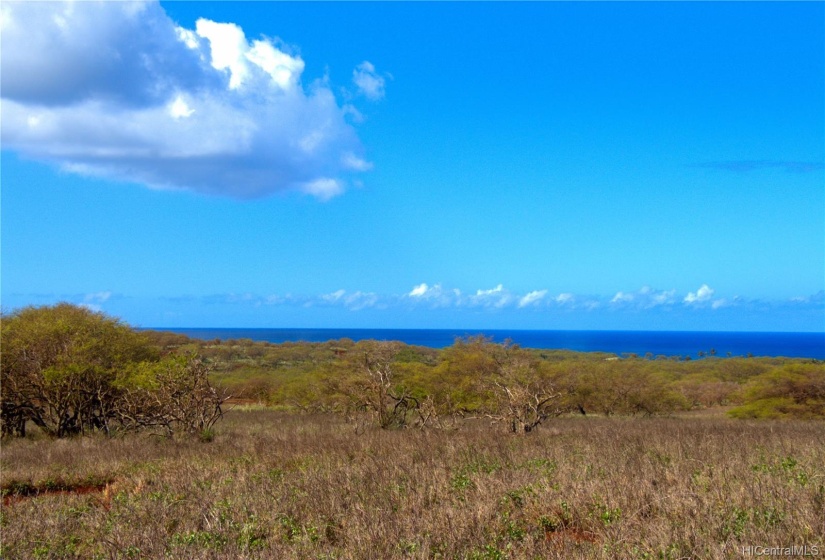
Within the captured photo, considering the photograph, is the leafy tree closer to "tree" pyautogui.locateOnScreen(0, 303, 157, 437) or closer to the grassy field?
the grassy field

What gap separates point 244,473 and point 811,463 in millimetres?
8141

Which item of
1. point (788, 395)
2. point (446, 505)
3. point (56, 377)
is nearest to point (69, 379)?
point (56, 377)

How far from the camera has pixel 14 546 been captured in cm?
651

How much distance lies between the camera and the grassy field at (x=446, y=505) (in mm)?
5348

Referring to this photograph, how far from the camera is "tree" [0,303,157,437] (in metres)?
20.2

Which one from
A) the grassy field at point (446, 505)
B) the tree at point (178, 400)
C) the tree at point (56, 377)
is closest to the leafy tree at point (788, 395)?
the grassy field at point (446, 505)

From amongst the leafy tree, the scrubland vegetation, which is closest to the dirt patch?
the scrubland vegetation

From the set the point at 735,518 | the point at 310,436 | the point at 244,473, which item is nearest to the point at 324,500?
the point at 244,473

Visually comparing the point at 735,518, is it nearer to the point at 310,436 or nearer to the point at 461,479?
the point at 461,479

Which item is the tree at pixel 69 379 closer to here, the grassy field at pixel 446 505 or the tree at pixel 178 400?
the tree at pixel 178 400

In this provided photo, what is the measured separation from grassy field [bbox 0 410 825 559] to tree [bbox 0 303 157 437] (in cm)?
1020

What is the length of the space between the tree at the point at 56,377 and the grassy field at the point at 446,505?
10.2m

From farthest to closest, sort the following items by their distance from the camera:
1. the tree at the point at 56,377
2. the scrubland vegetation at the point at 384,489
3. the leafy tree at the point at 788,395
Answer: the leafy tree at the point at 788,395
the tree at the point at 56,377
the scrubland vegetation at the point at 384,489

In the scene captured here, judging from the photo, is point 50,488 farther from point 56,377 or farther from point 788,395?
point 788,395
